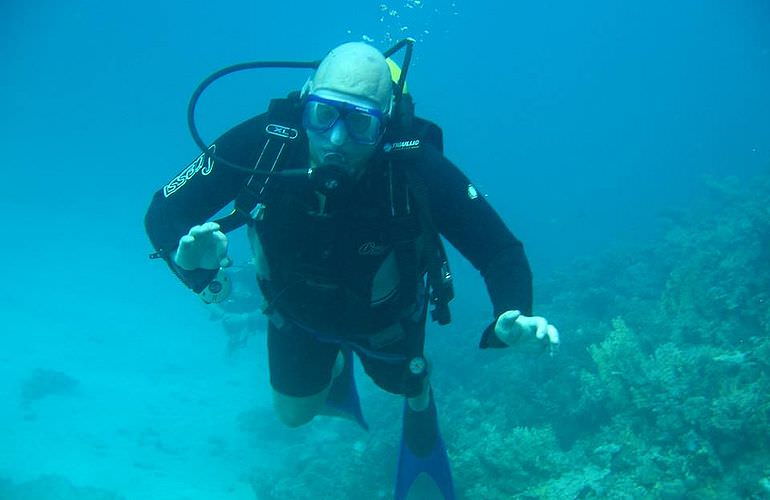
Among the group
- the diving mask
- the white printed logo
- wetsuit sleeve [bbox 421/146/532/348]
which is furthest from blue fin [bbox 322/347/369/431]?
the diving mask

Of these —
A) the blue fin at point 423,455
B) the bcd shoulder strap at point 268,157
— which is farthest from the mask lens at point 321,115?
the blue fin at point 423,455

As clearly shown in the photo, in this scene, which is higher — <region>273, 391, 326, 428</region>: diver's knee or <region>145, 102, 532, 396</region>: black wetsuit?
<region>145, 102, 532, 396</region>: black wetsuit

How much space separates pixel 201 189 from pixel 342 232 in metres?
0.98

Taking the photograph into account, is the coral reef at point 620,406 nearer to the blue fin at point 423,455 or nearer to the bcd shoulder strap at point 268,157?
the blue fin at point 423,455

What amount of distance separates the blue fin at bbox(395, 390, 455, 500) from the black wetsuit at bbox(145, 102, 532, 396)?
160 cm

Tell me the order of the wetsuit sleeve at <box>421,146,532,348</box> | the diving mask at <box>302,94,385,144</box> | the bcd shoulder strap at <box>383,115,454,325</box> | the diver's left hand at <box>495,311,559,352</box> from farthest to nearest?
the wetsuit sleeve at <box>421,146,532,348</box>, the bcd shoulder strap at <box>383,115,454,325</box>, the diving mask at <box>302,94,385,144</box>, the diver's left hand at <box>495,311,559,352</box>

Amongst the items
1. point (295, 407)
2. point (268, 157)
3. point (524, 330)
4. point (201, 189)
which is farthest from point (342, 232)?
point (295, 407)

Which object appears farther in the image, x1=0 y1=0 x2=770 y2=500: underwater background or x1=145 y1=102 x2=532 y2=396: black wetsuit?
x1=0 y1=0 x2=770 y2=500: underwater background

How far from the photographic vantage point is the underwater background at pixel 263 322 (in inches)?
258

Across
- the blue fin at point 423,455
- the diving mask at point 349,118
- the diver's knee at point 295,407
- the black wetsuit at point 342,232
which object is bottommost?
the blue fin at point 423,455

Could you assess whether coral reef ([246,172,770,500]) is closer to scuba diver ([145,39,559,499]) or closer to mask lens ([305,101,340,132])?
scuba diver ([145,39,559,499])

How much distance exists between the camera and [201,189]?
122 inches

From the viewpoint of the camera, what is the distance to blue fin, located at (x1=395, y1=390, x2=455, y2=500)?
462cm

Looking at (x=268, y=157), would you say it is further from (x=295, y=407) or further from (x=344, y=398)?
(x=344, y=398)
